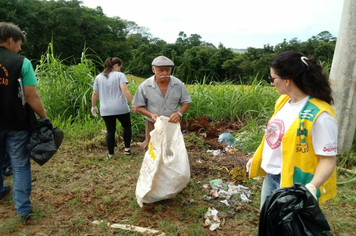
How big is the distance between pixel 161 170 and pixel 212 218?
75 cm

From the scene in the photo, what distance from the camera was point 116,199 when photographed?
3.27 meters

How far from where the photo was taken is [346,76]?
3.70 metres

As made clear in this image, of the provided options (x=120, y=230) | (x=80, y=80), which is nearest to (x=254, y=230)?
(x=120, y=230)

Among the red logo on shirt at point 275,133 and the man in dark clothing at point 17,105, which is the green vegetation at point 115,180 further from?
the red logo on shirt at point 275,133

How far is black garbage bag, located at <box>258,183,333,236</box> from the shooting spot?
129 cm

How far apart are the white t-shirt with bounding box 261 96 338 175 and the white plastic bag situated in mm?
1127

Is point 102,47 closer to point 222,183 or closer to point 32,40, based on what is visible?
point 32,40

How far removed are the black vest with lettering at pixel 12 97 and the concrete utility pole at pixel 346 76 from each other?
3.80 metres

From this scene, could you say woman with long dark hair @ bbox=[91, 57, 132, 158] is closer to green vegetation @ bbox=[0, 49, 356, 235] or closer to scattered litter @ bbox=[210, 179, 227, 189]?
green vegetation @ bbox=[0, 49, 356, 235]

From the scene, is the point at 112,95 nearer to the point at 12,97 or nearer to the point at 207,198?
the point at 12,97

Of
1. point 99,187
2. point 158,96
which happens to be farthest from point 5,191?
point 158,96

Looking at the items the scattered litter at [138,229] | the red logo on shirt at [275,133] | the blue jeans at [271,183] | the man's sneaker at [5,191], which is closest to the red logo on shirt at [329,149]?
the red logo on shirt at [275,133]

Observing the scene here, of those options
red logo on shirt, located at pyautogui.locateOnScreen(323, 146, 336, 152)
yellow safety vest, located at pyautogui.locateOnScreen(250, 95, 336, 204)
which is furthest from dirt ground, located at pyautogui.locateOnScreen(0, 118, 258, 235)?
red logo on shirt, located at pyautogui.locateOnScreen(323, 146, 336, 152)

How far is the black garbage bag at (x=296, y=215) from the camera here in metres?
1.29
